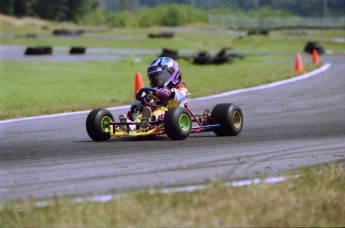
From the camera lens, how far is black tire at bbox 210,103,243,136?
→ 32.7 ft

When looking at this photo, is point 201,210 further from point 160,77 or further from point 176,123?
Result: point 160,77

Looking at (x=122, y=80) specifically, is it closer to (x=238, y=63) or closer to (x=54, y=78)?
(x=54, y=78)

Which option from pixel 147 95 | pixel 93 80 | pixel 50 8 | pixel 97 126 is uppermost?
pixel 147 95

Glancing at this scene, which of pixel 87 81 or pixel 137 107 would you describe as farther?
pixel 87 81

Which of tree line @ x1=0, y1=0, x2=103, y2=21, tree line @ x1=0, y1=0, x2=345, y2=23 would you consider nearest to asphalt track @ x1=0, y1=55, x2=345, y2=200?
tree line @ x1=0, y1=0, x2=103, y2=21

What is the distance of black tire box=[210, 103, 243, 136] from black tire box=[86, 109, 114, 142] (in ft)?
4.36

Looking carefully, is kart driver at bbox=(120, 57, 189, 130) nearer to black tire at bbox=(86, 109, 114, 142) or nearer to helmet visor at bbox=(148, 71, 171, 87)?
helmet visor at bbox=(148, 71, 171, 87)

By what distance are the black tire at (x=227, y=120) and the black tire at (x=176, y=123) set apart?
0.64 metres

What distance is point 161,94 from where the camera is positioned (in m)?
9.87

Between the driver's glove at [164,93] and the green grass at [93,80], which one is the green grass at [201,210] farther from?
the green grass at [93,80]

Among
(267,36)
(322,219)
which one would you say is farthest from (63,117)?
(267,36)

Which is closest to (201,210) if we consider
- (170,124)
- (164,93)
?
(170,124)

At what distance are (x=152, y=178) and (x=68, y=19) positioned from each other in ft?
281

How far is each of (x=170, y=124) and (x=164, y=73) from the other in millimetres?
1035
